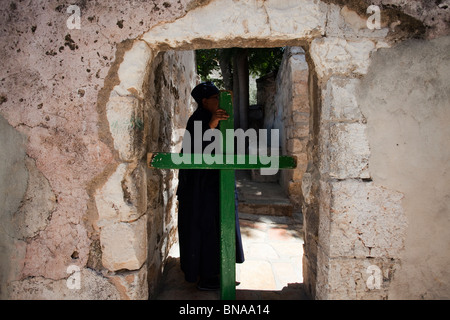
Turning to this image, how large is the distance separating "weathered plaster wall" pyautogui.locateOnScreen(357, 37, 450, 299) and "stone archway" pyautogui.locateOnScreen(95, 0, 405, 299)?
0.20 ft

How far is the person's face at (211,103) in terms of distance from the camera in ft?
6.23

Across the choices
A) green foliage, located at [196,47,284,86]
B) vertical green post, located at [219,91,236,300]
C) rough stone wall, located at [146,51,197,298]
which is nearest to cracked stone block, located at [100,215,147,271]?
rough stone wall, located at [146,51,197,298]

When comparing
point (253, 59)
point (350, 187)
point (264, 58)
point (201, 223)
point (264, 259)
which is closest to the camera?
point (350, 187)

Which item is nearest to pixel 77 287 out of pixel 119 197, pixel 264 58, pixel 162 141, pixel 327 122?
pixel 119 197

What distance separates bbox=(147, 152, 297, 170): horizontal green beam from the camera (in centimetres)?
137

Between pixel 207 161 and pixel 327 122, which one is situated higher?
pixel 327 122

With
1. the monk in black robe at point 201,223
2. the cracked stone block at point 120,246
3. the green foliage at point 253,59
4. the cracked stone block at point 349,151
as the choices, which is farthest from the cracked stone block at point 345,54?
the green foliage at point 253,59

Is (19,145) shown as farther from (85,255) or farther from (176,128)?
(176,128)

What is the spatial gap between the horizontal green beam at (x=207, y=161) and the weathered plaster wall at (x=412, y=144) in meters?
0.54

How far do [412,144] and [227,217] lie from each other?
3.65ft

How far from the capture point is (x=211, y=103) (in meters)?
1.92

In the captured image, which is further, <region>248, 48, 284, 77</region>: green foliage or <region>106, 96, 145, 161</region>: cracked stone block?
<region>248, 48, 284, 77</region>: green foliage

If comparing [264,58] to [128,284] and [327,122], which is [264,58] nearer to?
[327,122]

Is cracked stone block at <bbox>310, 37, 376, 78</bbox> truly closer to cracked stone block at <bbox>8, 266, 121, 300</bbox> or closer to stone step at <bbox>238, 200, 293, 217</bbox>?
cracked stone block at <bbox>8, 266, 121, 300</bbox>
